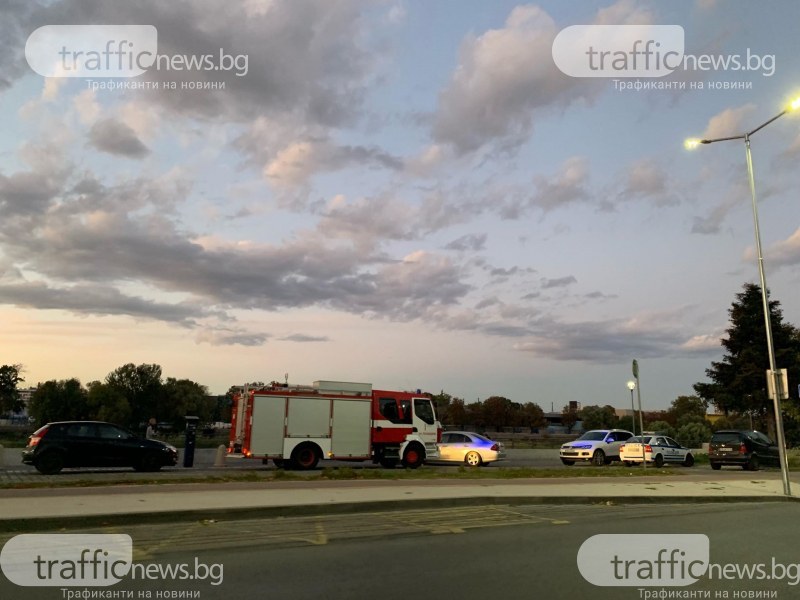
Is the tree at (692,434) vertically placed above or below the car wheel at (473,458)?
above

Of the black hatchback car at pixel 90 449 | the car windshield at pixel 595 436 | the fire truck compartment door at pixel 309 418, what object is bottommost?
the black hatchback car at pixel 90 449

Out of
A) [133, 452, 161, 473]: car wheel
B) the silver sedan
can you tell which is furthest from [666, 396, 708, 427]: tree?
[133, 452, 161, 473]: car wheel

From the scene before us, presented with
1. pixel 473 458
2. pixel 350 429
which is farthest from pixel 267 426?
pixel 473 458

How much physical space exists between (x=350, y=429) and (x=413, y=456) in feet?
8.75

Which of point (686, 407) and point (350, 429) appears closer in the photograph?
point (350, 429)

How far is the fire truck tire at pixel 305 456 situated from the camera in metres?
21.9

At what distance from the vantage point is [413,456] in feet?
77.3

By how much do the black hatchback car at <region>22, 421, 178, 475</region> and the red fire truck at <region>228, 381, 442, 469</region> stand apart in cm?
293

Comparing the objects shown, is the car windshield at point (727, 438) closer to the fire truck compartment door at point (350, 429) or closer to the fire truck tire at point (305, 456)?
the fire truck compartment door at point (350, 429)

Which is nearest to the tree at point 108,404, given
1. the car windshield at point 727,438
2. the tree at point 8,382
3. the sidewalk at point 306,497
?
the tree at point 8,382

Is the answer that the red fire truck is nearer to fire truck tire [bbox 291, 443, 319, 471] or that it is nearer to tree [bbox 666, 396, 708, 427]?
fire truck tire [bbox 291, 443, 319, 471]

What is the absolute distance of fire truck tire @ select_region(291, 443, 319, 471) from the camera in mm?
21922

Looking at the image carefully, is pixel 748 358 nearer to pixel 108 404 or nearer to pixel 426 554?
pixel 426 554

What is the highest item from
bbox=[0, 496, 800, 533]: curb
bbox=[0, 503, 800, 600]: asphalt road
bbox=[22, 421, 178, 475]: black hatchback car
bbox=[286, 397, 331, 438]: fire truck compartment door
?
bbox=[286, 397, 331, 438]: fire truck compartment door
